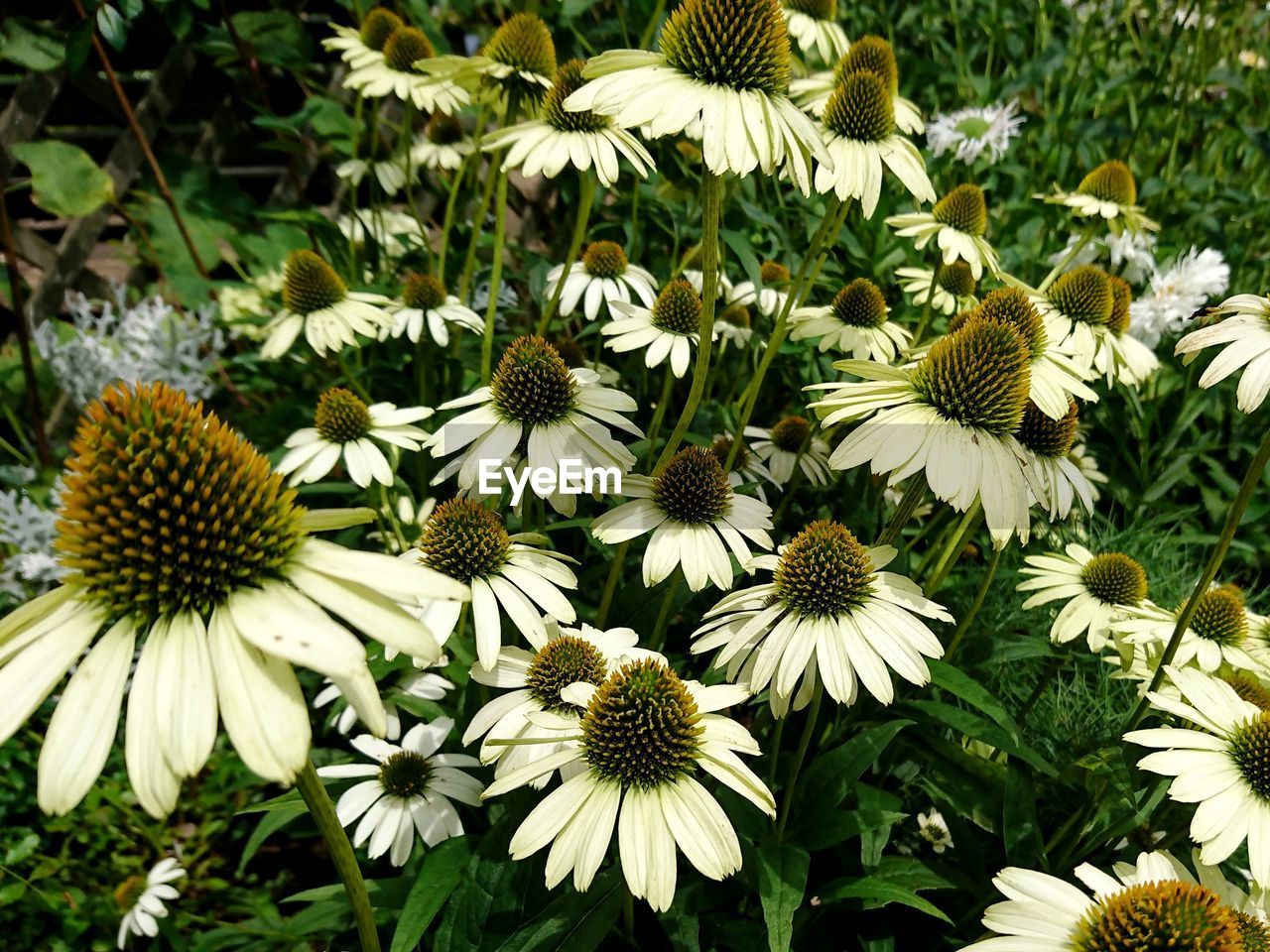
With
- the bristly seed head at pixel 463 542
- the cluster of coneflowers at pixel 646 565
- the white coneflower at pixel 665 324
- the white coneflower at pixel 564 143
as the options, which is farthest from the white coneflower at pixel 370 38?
the bristly seed head at pixel 463 542

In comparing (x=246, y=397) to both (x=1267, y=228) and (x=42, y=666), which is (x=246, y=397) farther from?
(x=1267, y=228)

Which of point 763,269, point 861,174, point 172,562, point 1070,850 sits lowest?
point 1070,850

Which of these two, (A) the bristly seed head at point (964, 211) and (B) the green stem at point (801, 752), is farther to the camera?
(A) the bristly seed head at point (964, 211)

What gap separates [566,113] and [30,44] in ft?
7.45

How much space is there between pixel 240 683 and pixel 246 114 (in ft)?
12.8

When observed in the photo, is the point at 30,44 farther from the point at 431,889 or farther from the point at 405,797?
the point at 431,889

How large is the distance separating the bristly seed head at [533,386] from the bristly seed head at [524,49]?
728 millimetres

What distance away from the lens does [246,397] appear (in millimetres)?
3482

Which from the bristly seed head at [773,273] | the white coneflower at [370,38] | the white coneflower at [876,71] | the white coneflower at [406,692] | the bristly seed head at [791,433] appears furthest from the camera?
the white coneflower at [370,38]

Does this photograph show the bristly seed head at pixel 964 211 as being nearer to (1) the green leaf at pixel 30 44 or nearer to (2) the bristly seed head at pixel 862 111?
(2) the bristly seed head at pixel 862 111

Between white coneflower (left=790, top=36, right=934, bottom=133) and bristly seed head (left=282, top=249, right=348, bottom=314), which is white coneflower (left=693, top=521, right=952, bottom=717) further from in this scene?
bristly seed head (left=282, top=249, right=348, bottom=314)

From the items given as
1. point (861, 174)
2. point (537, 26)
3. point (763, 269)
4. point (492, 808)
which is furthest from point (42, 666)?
point (763, 269)

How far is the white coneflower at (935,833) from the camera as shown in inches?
68.9

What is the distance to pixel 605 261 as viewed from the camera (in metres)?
2.21
